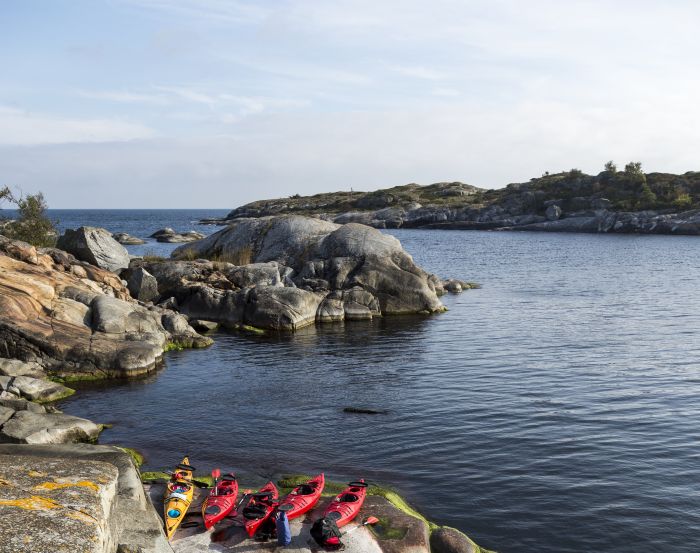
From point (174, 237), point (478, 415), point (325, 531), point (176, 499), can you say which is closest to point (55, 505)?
point (325, 531)

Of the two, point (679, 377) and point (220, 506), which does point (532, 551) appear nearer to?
point (220, 506)

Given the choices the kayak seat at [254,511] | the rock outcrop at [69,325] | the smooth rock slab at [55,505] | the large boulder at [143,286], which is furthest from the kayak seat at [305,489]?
the large boulder at [143,286]

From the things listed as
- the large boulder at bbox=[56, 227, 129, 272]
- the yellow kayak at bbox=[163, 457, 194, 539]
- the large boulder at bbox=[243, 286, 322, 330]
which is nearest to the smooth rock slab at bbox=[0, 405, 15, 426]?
the yellow kayak at bbox=[163, 457, 194, 539]

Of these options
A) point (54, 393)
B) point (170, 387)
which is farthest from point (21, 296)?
point (170, 387)

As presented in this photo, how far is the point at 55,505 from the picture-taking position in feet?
30.1

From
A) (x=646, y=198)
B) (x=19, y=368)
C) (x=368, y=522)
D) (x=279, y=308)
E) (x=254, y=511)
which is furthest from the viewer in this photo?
(x=646, y=198)

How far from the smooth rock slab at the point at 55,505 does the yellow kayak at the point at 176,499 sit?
4377 mm

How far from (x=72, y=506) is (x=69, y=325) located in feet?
80.9

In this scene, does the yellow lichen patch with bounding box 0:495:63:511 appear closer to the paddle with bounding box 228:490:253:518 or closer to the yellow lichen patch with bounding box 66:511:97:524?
the yellow lichen patch with bounding box 66:511:97:524

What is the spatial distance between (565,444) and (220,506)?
1186 cm

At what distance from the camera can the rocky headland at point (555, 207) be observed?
129m

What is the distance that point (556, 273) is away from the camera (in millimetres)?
69875

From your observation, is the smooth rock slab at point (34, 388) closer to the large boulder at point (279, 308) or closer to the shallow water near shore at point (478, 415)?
the shallow water near shore at point (478, 415)

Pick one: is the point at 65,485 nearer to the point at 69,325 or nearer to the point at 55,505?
the point at 55,505
